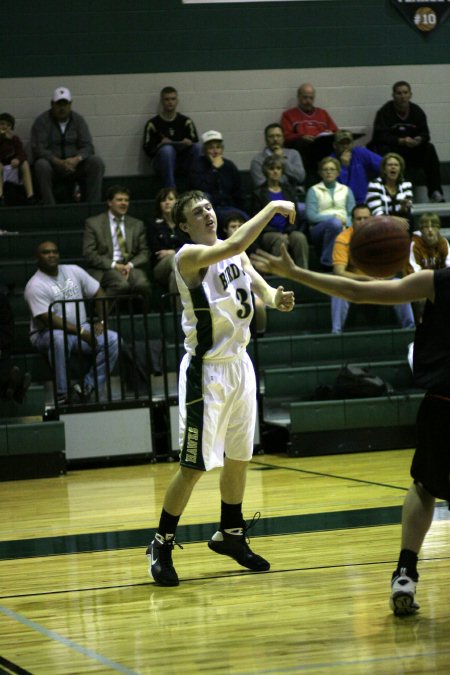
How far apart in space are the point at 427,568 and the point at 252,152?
885 centimetres

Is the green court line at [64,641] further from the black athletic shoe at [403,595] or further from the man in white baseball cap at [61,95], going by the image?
the man in white baseball cap at [61,95]

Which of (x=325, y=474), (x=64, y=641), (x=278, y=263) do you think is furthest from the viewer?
(x=325, y=474)

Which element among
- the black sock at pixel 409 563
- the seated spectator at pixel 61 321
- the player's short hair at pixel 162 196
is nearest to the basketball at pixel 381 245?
the black sock at pixel 409 563

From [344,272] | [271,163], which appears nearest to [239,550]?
[344,272]

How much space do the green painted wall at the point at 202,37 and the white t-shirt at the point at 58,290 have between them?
3.70 m

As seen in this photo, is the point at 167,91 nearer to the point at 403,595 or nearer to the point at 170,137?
the point at 170,137

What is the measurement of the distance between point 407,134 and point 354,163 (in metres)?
1.02

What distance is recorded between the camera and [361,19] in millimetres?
13469

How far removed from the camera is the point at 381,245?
14.2 ft

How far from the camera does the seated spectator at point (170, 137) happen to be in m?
12.0

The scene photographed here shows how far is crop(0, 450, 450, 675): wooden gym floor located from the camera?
3766 millimetres

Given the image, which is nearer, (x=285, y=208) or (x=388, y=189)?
(x=285, y=208)

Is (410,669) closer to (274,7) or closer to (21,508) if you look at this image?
(21,508)

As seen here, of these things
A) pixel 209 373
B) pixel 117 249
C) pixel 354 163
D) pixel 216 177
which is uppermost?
pixel 354 163
